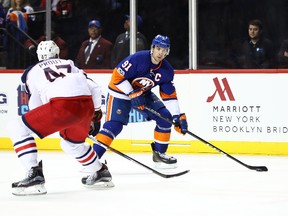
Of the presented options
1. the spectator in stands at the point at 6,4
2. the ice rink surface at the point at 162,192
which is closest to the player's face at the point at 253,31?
the ice rink surface at the point at 162,192

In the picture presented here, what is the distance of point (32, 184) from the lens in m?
5.31

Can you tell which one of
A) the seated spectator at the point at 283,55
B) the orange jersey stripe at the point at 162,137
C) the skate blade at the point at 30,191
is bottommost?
the skate blade at the point at 30,191

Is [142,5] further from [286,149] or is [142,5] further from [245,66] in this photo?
[286,149]

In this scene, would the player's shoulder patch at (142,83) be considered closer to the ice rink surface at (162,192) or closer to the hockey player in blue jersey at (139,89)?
the hockey player in blue jersey at (139,89)

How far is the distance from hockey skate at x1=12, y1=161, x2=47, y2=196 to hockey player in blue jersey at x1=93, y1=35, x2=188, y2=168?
0.99 m

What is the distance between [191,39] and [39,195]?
3.39m

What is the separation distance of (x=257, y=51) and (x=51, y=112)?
11.3ft

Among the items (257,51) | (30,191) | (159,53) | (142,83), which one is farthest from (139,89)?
(257,51)

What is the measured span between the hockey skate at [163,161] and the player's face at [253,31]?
174 cm

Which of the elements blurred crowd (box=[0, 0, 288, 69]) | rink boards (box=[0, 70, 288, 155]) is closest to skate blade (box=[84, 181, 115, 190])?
rink boards (box=[0, 70, 288, 155])

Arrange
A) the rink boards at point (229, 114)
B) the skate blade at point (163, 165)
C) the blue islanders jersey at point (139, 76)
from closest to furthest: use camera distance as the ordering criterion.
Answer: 1. the blue islanders jersey at point (139, 76)
2. the skate blade at point (163, 165)
3. the rink boards at point (229, 114)

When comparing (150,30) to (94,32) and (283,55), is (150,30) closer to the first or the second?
(94,32)

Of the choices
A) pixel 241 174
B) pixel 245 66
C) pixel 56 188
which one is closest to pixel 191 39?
pixel 245 66

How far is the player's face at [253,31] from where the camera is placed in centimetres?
815
